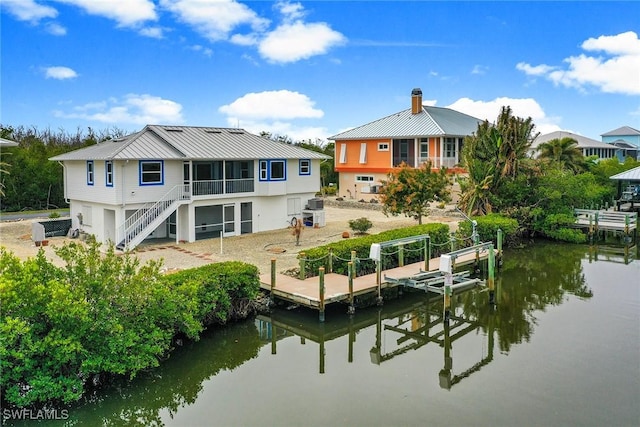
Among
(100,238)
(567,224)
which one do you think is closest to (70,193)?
(100,238)

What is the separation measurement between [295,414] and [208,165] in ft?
60.6

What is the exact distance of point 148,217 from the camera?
76.2ft

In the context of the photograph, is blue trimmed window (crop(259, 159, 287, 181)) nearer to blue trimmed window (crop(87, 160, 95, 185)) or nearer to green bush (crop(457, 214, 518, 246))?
blue trimmed window (crop(87, 160, 95, 185))

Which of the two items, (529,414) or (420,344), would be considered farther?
(420,344)

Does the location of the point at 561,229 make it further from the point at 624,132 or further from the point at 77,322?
the point at 624,132

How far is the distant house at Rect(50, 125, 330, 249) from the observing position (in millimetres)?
23312

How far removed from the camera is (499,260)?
893 inches

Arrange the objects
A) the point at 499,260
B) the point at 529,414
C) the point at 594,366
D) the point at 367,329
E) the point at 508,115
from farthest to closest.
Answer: the point at 508,115 → the point at 499,260 → the point at 367,329 → the point at 594,366 → the point at 529,414

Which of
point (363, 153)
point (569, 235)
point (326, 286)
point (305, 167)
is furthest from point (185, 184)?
point (363, 153)

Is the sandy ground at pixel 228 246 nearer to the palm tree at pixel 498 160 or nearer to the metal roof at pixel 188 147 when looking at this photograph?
the palm tree at pixel 498 160

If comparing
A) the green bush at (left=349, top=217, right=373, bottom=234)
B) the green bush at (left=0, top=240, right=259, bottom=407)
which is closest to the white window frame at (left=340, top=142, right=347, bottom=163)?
the green bush at (left=349, top=217, right=373, bottom=234)

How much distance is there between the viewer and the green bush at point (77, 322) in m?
9.80

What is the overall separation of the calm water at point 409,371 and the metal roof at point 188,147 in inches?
447

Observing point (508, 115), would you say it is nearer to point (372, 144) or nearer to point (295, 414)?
point (372, 144)
